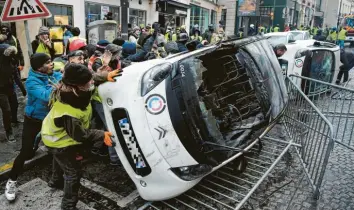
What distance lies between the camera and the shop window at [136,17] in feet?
58.4

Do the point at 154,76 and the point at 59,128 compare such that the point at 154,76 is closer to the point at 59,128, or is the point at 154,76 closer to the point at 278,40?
the point at 59,128

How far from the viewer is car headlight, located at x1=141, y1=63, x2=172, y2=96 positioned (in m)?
2.97

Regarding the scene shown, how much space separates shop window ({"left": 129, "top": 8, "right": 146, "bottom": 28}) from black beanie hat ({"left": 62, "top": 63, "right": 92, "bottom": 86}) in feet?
51.6

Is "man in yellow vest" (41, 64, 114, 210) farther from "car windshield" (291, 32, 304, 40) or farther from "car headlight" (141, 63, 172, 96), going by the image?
"car windshield" (291, 32, 304, 40)

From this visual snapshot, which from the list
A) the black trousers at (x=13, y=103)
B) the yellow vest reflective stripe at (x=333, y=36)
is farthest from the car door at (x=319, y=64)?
the yellow vest reflective stripe at (x=333, y=36)

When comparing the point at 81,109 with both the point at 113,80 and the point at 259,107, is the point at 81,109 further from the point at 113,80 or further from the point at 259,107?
the point at 259,107

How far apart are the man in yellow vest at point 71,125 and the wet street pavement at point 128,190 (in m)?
0.48

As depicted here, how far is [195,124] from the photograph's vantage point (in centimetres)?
303

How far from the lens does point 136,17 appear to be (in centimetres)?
1831

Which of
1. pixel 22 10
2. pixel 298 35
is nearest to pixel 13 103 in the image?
pixel 22 10

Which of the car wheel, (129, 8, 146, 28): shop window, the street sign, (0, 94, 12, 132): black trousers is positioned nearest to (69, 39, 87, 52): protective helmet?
the street sign

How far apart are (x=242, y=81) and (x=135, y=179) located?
1.96m

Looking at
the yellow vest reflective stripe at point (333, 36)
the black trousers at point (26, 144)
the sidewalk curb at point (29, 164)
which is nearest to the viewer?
the black trousers at point (26, 144)

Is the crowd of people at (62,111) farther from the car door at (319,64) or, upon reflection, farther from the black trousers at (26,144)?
the car door at (319,64)
